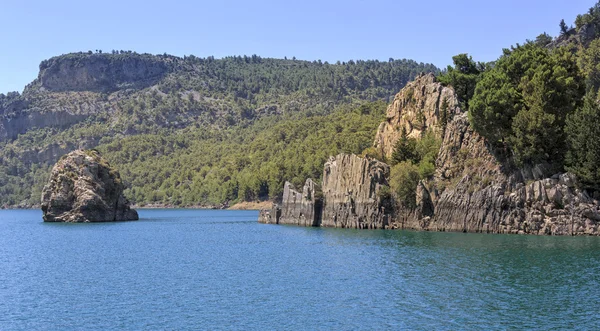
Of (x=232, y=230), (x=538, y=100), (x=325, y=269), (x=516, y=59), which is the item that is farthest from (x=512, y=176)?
(x=232, y=230)

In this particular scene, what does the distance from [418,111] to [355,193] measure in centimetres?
2153

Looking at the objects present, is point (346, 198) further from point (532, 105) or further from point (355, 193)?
point (532, 105)

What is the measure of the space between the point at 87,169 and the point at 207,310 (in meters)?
101

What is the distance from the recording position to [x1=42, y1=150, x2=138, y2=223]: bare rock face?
137125mm

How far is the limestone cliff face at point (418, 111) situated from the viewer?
11364cm

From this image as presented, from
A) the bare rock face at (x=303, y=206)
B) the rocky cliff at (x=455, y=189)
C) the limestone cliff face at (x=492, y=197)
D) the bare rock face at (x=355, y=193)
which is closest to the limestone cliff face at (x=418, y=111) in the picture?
the rocky cliff at (x=455, y=189)

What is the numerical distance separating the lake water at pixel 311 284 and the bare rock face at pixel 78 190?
44.5 metres

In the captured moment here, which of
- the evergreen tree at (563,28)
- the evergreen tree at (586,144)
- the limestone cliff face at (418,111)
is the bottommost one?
the evergreen tree at (586,144)

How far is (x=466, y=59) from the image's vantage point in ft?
397

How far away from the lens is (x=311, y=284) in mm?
56344

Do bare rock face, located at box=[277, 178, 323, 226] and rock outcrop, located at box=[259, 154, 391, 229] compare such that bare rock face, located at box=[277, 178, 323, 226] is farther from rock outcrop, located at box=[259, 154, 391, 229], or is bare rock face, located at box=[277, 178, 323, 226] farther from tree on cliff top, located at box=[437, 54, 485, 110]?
tree on cliff top, located at box=[437, 54, 485, 110]

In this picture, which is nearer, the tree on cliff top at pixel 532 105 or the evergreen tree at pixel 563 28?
the tree on cliff top at pixel 532 105

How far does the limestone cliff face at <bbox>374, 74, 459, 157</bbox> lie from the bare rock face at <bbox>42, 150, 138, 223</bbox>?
2395 inches

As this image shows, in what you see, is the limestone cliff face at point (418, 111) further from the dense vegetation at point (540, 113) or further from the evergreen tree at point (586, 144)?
the evergreen tree at point (586, 144)
